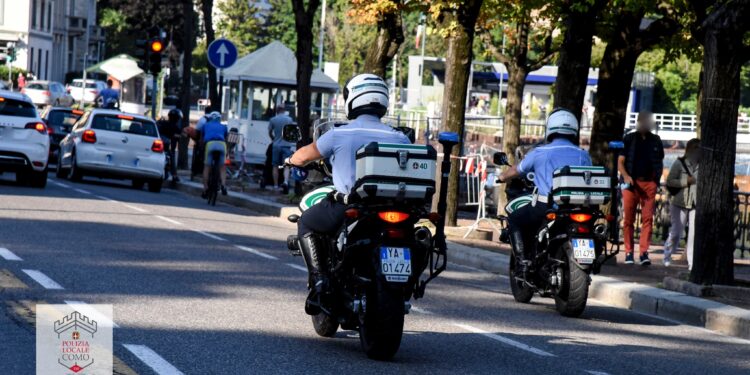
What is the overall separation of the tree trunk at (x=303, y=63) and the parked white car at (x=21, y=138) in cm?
490

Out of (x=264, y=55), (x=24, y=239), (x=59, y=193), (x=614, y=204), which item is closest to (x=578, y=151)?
(x=614, y=204)

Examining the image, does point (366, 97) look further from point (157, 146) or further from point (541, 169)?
point (157, 146)

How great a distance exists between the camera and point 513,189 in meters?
14.1

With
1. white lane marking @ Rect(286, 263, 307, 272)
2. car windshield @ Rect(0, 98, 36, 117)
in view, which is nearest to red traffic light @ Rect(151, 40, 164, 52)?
car windshield @ Rect(0, 98, 36, 117)

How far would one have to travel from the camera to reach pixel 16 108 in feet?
82.3

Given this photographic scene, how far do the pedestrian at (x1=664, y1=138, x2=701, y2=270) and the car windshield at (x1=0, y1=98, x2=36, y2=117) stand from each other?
453 inches

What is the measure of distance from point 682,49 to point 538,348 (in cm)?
1730

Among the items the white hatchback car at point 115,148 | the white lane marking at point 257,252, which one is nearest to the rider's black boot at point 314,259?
the white lane marking at point 257,252

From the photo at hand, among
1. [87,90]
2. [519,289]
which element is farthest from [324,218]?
[87,90]

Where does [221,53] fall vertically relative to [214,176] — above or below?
above

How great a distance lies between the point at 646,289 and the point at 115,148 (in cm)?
1634

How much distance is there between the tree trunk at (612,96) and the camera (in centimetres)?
2112

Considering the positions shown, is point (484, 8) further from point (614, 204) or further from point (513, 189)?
point (513, 189)

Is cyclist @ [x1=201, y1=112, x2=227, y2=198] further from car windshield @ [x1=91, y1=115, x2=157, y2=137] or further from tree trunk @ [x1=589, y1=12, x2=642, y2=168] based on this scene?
tree trunk @ [x1=589, y1=12, x2=642, y2=168]
